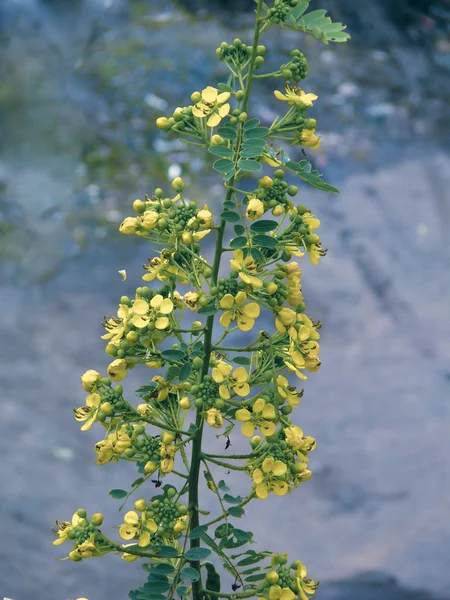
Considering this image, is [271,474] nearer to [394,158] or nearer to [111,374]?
[111,374]

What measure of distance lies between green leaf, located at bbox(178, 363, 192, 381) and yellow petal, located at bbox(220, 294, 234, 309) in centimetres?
9

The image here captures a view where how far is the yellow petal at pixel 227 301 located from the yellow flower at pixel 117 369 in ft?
0.47

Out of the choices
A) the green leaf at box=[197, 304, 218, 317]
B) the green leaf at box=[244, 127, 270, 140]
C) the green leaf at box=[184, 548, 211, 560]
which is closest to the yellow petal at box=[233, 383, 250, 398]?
the green leaf at box=[197, 304, 218, 317]

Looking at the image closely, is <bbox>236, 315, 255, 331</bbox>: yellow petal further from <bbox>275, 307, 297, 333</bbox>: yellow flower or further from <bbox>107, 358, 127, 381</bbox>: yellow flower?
<bbox>107, 358, 127, 381</bbox>: yellow flower

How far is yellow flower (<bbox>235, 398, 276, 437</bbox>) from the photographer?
3.38 feet

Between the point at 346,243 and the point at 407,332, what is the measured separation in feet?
1.95

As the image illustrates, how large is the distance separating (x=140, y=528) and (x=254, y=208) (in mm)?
426

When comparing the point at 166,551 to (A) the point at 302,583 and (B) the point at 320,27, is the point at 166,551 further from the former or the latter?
(B) the point at 320,27

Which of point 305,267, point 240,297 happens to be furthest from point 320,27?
point 305,267

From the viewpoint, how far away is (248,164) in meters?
1.01

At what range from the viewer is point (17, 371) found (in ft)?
11.0

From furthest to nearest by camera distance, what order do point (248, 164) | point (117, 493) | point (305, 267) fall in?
point (305, 267)
point (117, 493)
point (248, 164)

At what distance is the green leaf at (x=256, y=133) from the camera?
1021 millimetres

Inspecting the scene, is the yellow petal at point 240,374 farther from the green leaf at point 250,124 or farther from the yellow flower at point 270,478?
the green leaf at point 250,124
